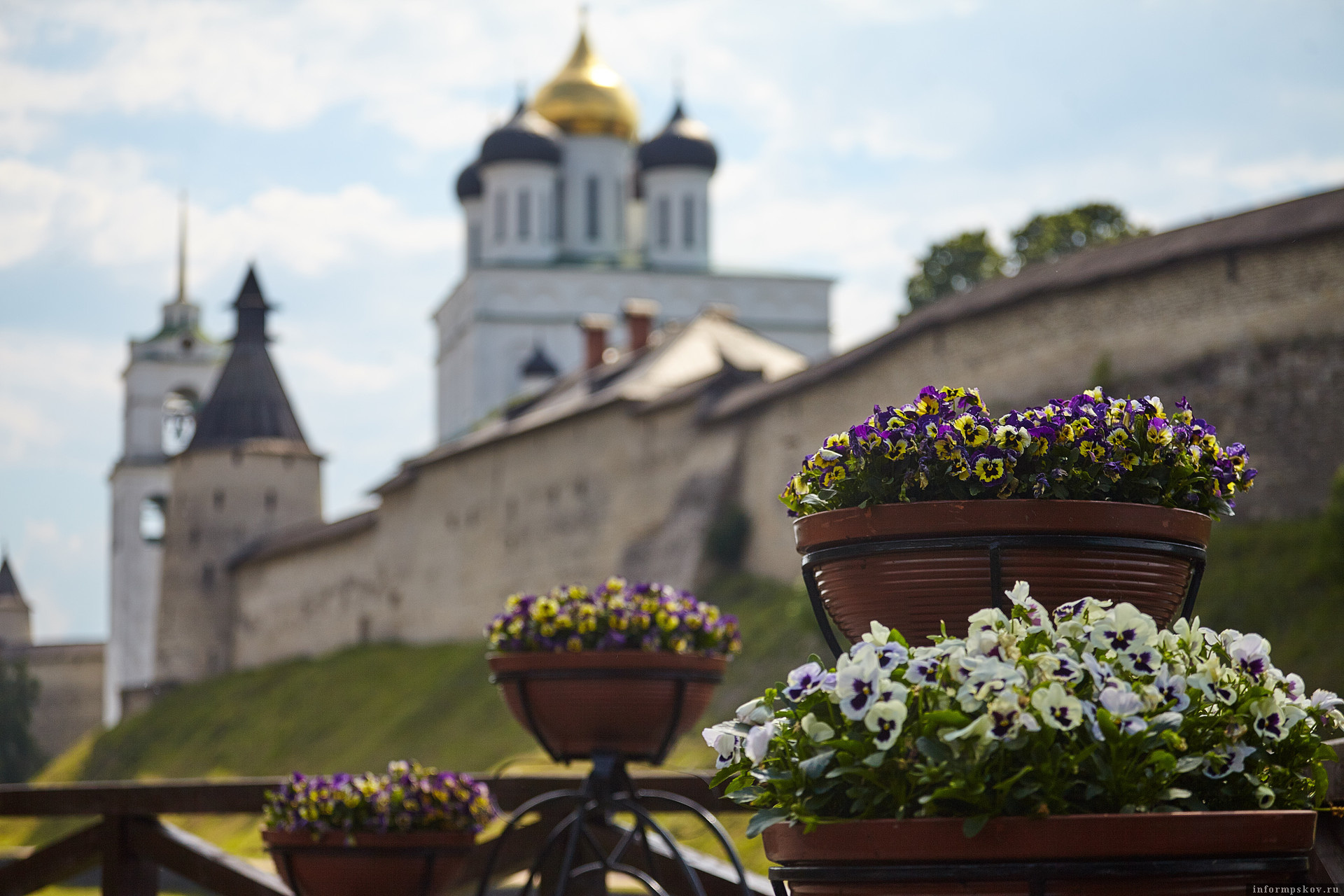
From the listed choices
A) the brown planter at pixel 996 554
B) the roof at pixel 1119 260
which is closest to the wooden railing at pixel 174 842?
the brown planter at pixel 996 554

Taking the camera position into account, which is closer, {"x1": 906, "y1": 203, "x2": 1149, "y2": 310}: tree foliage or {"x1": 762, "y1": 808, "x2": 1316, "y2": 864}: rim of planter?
{"x1": 762, "y1": 808, "x2": 1316, "y2": 864}: rim of planter

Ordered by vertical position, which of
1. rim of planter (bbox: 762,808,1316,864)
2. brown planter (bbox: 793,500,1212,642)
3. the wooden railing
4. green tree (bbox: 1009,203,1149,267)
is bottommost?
the wooden railing

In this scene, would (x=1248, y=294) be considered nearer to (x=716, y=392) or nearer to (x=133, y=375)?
(x=716, y=392)

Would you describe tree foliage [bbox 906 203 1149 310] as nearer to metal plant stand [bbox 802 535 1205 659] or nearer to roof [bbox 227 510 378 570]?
roof [bbox 227 510 378 570]

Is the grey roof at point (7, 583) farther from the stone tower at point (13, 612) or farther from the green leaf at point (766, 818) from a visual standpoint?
the green leaf at point (766, 818)

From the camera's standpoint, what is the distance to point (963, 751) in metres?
1.75

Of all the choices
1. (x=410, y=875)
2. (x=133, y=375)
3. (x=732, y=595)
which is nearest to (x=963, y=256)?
(x=732, y=595)

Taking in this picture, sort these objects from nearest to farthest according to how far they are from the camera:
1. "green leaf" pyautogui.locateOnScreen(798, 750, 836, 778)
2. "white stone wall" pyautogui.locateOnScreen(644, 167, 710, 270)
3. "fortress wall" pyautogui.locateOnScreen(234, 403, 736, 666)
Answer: "green leaf" pyautogui.locateOnScreen(798, 750, 836, 778)
"fortress wall" pyautogui.locateOnScreen(234, 403, 736, 666)
"white stone wall" pyautogui.locateOnScreen(644, 167, 710, 270)

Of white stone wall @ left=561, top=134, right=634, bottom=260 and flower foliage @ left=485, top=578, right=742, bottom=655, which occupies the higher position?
white stone wall @ left=561, top=134, right=634, bottom=260

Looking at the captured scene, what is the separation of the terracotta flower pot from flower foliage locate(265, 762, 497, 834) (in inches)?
92.7

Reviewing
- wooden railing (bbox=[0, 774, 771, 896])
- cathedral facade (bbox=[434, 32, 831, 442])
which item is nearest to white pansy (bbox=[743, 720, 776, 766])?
wooden railing (bbox=[0, 774, 771, 896])

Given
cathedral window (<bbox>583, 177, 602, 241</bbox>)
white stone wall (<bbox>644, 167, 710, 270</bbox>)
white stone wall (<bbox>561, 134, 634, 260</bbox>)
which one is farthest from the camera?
white stone wall (<bbox>561, 134, 634, 260</bbox>)

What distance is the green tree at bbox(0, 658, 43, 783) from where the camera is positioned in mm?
35781

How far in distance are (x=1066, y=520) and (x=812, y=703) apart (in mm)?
503
